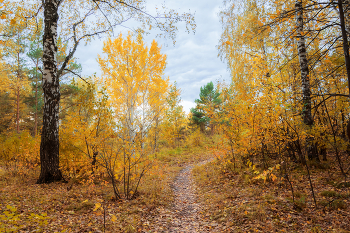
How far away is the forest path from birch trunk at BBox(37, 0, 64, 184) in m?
3.38

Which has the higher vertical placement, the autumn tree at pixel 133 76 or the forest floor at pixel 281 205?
the autumn tree at pixel 133 76

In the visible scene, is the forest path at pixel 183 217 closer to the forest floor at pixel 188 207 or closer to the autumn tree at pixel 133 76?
the forest floor at pixel 188 207

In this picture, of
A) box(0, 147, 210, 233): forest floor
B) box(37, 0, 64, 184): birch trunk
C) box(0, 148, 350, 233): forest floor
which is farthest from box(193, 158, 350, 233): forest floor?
box(37, 0, 64, 184): birch trunk

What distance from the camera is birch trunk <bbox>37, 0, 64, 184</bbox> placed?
5.05 meters

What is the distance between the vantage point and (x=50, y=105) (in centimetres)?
514

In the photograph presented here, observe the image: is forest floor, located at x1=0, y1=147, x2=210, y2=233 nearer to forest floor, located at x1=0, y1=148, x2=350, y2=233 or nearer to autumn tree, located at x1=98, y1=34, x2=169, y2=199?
forest floor, located at x1=0, y1=148, x2=350, y2=233

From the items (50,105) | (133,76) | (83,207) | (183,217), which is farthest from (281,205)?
(133,76)

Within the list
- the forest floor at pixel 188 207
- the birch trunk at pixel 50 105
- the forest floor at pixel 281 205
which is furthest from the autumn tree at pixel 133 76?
the forest floor at pixel 281 205

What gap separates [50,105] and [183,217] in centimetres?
478

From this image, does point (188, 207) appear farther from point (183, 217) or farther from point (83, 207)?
point (83, 207)

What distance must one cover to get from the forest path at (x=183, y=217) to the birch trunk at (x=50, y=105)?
3.38m

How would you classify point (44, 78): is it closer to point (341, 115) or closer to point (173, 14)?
point (173, 14)

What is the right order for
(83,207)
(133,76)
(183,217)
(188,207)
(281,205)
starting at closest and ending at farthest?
1. (281,205)
2. (83,207)
3. (183,217)
4. (188,207)
5. (133,76)

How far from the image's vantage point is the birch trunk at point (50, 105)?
505cm
